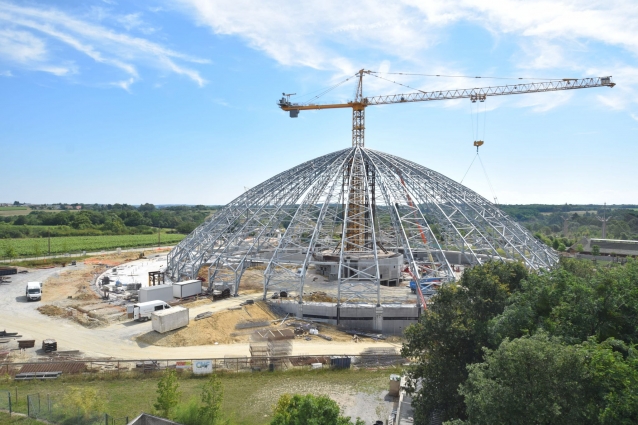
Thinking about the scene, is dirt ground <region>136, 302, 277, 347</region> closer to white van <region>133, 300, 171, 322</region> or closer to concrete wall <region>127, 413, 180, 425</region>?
white van <region>133, 300, 171, 322</region>

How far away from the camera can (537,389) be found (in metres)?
10.3

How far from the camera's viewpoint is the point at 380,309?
99.0 ft

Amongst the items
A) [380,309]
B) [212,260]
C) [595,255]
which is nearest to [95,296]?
[212,260]

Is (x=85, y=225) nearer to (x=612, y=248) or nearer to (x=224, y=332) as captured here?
(x=224, y=332)

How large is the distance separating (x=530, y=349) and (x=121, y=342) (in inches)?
1018

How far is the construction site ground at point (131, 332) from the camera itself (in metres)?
25.4

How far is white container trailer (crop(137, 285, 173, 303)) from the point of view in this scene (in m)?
34.7

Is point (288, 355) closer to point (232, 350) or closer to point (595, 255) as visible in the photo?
point (232, 350)

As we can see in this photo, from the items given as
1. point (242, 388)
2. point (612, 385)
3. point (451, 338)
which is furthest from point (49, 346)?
point (612, 385)

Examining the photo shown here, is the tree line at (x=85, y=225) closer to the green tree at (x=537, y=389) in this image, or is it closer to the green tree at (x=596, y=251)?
the green tree at (x=596, y=251)

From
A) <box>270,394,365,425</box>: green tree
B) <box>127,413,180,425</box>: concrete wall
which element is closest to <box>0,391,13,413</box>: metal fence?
<box>127,413,180,425</box>: concrete wall

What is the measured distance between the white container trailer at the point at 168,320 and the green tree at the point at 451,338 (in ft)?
56.9

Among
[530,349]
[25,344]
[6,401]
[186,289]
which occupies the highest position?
[530,349]

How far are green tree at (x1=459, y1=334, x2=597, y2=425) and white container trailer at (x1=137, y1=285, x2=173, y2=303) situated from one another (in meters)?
31.2
